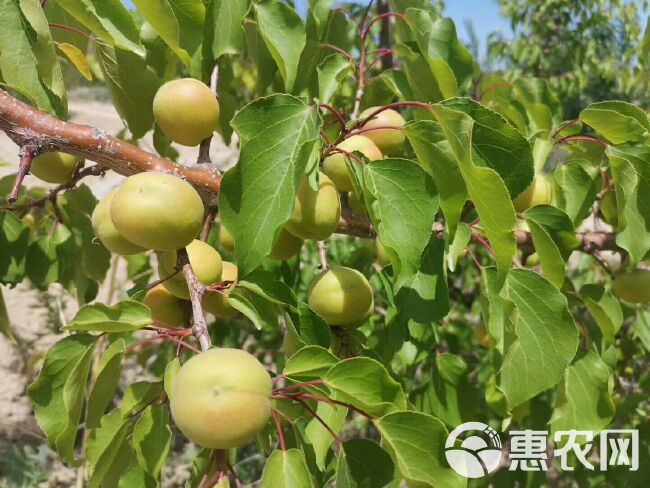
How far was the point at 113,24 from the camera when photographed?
2.91 feet

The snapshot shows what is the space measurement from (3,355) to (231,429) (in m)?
3.63

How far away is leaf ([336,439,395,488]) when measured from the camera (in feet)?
2.45

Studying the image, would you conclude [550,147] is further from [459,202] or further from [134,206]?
[134,206]

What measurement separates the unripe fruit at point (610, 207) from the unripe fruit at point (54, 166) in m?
1.16

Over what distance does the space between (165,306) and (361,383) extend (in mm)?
416

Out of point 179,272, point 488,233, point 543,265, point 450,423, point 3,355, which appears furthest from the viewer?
point 3,355

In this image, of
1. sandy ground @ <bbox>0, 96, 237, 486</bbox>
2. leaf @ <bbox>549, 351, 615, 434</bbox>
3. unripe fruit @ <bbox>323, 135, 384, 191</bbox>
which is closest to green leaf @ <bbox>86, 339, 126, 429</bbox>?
unripe fruit @ <bbox>323, 135, 384, 191</bbox>

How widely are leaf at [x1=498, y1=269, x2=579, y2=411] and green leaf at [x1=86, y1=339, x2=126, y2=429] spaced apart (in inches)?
21.3

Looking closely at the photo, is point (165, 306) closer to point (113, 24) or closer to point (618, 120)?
point (113, 24)

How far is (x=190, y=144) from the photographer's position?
1.04m

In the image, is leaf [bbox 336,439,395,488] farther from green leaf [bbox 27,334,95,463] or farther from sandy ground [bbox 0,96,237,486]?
sandy ground [bbox 0,96,237,486]

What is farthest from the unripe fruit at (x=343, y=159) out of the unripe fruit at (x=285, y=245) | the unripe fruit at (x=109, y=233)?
the unripe fruit at (x=109, y=233)

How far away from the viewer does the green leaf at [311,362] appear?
2.32 feet

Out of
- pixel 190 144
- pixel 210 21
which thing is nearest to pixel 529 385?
pixel 190 144
